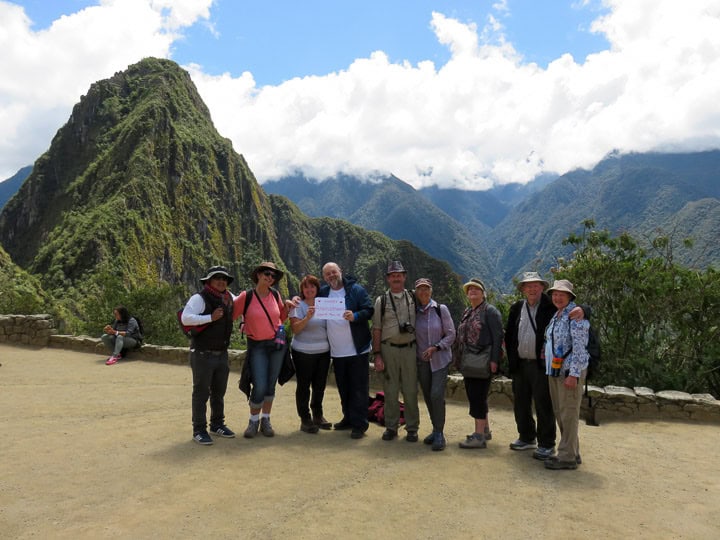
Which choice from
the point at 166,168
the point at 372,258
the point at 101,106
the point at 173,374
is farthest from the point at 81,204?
the point at 173,374

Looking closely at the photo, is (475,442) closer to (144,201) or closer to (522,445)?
(522,445)

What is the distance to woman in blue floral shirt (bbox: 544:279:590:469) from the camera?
4496mm

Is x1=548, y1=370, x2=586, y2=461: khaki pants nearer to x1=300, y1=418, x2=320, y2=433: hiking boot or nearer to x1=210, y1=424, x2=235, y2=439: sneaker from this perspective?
x1=300, y1=418, x2=320, y2=433: hiking boot

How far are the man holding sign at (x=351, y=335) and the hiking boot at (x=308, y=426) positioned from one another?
39 centimetres

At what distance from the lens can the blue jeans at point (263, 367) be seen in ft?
17.2

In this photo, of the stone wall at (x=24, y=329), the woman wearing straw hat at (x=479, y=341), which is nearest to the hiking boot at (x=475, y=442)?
the woman wearing straw hat at (x=479, y=341)

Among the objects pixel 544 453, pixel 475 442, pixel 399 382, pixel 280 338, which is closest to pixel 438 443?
pixel 475 442

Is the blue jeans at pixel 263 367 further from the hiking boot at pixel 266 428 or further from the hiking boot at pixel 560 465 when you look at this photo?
the hiking boot at pixel 560 465

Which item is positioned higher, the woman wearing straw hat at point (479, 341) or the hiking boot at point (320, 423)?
the woman wearing straw hat at point (479, 341)

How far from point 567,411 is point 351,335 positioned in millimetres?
2117

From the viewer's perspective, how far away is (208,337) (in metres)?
4.96

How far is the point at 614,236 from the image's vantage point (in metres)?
10.4

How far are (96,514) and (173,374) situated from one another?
19.4ft

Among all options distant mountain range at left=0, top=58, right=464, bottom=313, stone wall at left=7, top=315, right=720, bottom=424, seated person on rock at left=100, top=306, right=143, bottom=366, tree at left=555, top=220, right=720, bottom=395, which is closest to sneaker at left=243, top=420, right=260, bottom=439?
stone wall at left=7, top=315, right=720, bottom=424
